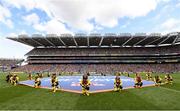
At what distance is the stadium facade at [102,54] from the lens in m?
82.1

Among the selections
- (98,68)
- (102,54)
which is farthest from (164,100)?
(102,54)

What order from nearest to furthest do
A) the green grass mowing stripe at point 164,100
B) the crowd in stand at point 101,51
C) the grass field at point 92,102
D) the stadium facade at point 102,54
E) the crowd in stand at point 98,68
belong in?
the grass field at point 92,102 → the green grass mowing stripe at point 164,100 → the crowd in stand at point 98,68 → the stadium facade at point 102,54 → the crowd in stand at point 101,51

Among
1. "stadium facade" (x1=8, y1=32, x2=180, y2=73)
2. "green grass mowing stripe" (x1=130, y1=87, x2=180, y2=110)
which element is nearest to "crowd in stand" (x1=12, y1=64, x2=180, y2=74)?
"stadium facade" (x1=8, y1=32, x2=180, y2=73)

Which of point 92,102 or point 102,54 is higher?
point 102,54

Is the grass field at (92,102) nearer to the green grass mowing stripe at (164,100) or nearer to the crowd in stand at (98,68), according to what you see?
the green grass mowing stripe at (164,100)

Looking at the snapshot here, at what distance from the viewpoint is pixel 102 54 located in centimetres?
9012

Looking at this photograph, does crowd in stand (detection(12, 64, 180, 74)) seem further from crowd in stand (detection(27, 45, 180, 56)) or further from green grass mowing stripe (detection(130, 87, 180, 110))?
green grass mowing stripe (detection(130, 87, 180, 110))

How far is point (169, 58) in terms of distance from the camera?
85.4 meters

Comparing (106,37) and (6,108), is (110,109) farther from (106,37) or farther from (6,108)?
(106,37)

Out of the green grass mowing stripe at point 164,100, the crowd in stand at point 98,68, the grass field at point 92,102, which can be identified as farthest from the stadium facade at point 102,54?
the grass field at point 92,102

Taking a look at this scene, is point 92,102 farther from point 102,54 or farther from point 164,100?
point 102,54

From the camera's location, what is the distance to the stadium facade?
82.1 meters

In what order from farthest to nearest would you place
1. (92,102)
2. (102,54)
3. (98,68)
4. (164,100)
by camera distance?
(102,54) < (98,68) < (164,100) < (92,102)

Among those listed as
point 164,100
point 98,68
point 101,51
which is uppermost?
point 101,51
